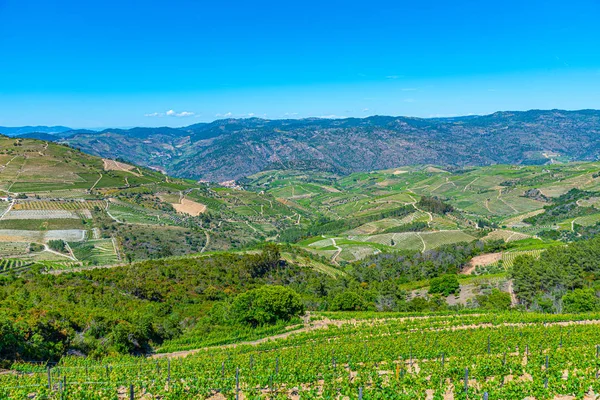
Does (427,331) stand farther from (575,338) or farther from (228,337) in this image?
(228,337)

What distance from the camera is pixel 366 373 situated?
28828mm

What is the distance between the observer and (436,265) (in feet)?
399

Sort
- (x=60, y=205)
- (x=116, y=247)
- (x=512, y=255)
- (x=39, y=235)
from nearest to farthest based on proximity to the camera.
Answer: (x=512, y=255) < (x=116, y=247) < (x=39, y=235) < (x=60, y=205)

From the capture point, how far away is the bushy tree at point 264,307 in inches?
2307

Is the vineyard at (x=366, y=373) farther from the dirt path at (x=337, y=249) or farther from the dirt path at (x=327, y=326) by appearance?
the dirt path at (x=337, y=249)

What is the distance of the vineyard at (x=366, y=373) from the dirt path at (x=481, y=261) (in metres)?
74.6

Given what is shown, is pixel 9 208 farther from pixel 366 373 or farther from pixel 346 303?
pixel 366 373

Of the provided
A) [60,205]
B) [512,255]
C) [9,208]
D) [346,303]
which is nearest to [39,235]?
[9,208]

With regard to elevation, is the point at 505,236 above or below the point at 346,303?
below

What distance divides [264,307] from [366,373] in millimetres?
31690

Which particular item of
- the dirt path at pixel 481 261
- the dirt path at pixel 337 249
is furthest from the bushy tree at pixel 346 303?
the dirt path at pixel 337 249

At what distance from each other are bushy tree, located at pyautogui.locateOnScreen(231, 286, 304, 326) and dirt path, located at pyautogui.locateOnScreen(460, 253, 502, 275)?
72819 mm

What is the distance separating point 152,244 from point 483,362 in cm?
12155

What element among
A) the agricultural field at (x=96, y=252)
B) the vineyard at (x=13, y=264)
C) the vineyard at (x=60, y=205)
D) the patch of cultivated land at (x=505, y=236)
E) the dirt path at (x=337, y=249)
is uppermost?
the vineyard at (x=60, y=205)
